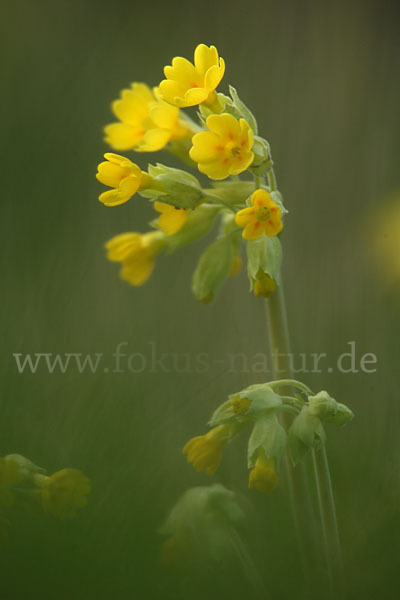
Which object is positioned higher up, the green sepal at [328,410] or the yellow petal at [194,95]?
the yellow petal at [194,95]

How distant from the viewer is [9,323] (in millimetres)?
609

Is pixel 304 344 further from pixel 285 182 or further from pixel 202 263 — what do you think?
pixel 285 182

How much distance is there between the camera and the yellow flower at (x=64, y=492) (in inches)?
19.3

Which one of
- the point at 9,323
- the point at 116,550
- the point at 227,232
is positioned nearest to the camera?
the point at 116,550

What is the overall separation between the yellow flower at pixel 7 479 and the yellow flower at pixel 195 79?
0.39 metres

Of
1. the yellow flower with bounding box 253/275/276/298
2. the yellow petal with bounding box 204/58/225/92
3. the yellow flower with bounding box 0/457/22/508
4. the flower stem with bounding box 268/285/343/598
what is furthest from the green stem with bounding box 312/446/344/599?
the yellow petal with bounding box 204/58/225/92

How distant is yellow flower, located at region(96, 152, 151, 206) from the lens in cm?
66

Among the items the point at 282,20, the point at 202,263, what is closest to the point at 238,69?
the point at 282,20

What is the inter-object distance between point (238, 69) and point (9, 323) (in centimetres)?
55

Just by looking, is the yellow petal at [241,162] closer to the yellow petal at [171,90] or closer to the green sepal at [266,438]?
the yellow petal at [171,90]

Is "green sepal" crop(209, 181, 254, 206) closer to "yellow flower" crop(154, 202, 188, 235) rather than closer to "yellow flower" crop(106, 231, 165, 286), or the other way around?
"yellow flower" crop(154, 202, 188, 235)

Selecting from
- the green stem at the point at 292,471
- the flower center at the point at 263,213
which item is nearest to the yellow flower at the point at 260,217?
the flower center at the point at 263,213

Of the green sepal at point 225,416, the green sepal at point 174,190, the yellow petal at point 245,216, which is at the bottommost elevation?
the green sepal at point 225,416

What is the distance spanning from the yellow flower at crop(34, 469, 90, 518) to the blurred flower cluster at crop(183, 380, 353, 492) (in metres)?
0.12
